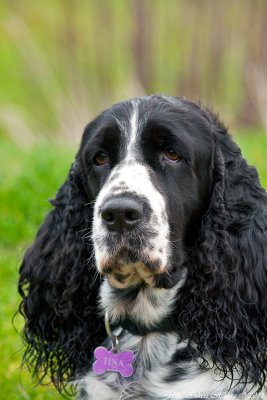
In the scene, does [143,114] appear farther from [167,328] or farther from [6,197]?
[6,197]

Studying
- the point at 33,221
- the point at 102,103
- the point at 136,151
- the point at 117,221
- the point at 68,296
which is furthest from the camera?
the point at 102,103

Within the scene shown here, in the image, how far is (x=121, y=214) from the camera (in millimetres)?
4016

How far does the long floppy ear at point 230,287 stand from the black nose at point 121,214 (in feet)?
2.05

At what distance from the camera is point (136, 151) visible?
14.4 ft

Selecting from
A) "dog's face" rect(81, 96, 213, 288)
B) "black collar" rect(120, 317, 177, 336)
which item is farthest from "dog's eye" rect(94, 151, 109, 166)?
"black collar" rect(120, 317, 177, 336)

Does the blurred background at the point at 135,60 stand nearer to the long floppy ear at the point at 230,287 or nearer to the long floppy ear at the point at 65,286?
the long floppy ear at the point at 65,286

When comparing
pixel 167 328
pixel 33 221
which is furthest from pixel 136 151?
pixel 33 221

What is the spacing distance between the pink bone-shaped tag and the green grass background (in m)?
1.07

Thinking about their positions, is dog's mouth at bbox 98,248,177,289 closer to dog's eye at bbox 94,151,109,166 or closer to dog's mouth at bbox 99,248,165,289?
dog's mouth at bbox 99,248,165,289

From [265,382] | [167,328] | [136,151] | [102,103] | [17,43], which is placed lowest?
[265,382]

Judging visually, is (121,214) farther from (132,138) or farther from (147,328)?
(147,328)

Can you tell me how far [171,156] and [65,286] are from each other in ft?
3.52

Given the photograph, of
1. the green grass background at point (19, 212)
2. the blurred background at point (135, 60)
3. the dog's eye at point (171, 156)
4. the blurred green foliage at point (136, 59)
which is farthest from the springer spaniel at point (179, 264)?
the blurred green foliage at point (136, 59)

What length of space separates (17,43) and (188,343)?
34.0ft
